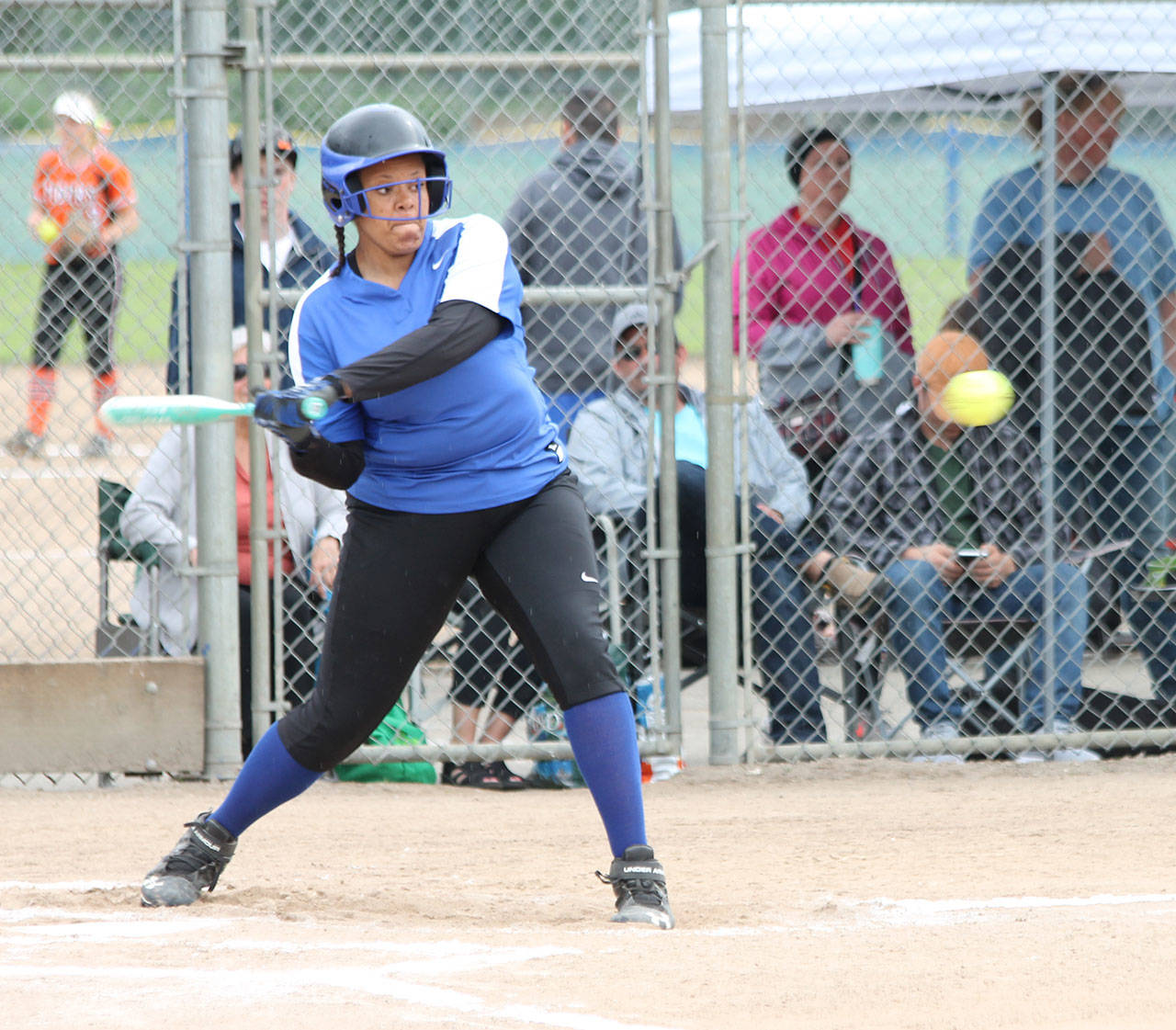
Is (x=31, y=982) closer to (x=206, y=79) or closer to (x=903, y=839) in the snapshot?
(x=903, y=839)

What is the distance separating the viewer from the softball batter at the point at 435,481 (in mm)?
3527

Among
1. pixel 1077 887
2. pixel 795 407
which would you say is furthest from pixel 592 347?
pixel 1077 887

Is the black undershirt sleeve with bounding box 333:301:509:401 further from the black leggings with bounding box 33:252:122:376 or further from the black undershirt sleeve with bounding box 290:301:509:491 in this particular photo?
the black leggings with bounding box 33:252:122:376

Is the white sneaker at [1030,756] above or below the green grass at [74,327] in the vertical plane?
below

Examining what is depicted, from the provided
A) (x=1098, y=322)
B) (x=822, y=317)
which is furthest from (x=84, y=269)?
(x=1098, y=322)

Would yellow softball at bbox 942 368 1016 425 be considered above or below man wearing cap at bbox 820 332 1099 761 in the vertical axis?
above

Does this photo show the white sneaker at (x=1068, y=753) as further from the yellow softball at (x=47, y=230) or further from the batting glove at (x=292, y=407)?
the yellow softball at (x=47, y=230)

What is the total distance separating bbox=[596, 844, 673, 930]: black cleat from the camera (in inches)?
139

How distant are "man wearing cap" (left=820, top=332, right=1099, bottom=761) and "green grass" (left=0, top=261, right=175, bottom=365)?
254cm

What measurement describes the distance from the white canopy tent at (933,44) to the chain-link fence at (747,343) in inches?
0.5

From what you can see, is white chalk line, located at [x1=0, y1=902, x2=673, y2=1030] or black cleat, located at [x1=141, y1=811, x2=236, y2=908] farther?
black cleat, located at [x1=141, y1=811, x2=236, y2=908]

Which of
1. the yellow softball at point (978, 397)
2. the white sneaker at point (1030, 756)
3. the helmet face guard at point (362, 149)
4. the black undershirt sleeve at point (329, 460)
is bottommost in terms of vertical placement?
the white sneaker at point (1030, 756)

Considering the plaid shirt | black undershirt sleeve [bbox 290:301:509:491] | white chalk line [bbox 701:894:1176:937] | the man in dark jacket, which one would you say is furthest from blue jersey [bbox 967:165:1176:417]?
black undershirt sleeve [bbox 290:301:509:491]

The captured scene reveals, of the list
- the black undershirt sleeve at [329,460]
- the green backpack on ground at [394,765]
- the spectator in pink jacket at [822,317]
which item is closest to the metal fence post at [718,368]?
the spectator in pink jacket at [822,317]
